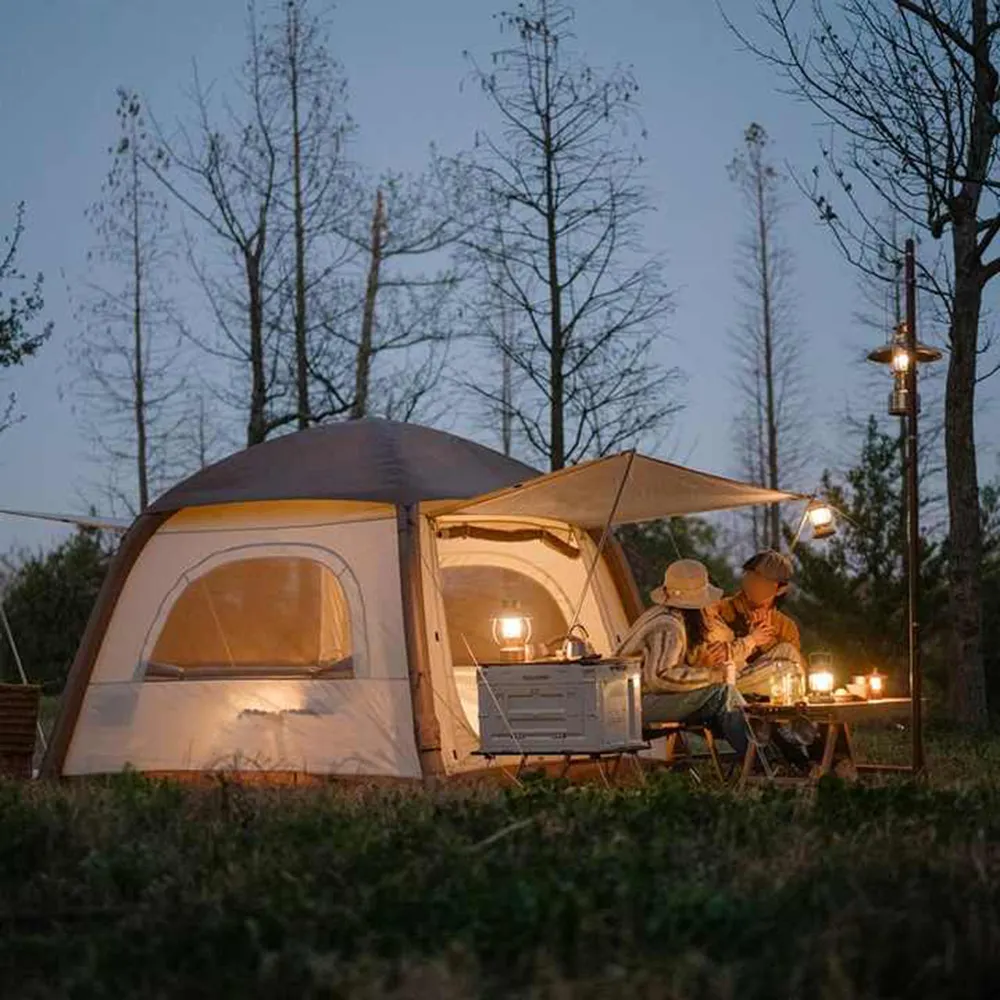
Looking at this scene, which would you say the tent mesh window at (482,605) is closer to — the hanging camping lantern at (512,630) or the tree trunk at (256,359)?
the hanging camping lantern at (512,630)

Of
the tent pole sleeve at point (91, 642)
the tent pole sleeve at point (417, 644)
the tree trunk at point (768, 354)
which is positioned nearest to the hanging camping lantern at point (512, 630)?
the tent pole sleeve at point (417, 644)

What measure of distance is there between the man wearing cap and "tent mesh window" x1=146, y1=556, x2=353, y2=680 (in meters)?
2.08

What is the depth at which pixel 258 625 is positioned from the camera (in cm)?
959

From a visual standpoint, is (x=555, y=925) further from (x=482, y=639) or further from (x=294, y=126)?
(x=294, y=126)

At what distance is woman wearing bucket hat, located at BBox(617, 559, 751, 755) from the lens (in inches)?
337

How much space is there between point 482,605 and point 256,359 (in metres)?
8.92

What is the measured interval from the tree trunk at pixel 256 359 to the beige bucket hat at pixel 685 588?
10.3 m

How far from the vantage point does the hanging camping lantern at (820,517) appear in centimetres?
963

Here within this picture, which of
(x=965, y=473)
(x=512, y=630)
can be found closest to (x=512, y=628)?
(x=512, y=630)

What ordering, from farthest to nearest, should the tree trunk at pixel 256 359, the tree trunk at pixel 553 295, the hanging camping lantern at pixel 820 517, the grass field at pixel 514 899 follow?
the tree trunk at pixel 256 359 < the tree trunk at pixel 553 295 < the hanging camping lantern at pixel 820 517 < the grass field at pixel 514 899

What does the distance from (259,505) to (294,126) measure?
9479 millimetres

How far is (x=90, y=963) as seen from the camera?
12.7 feet

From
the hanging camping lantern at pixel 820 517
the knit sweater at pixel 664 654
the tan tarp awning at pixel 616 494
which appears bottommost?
the knit sweater at pixel 664 654

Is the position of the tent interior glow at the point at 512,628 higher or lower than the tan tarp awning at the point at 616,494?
lower
